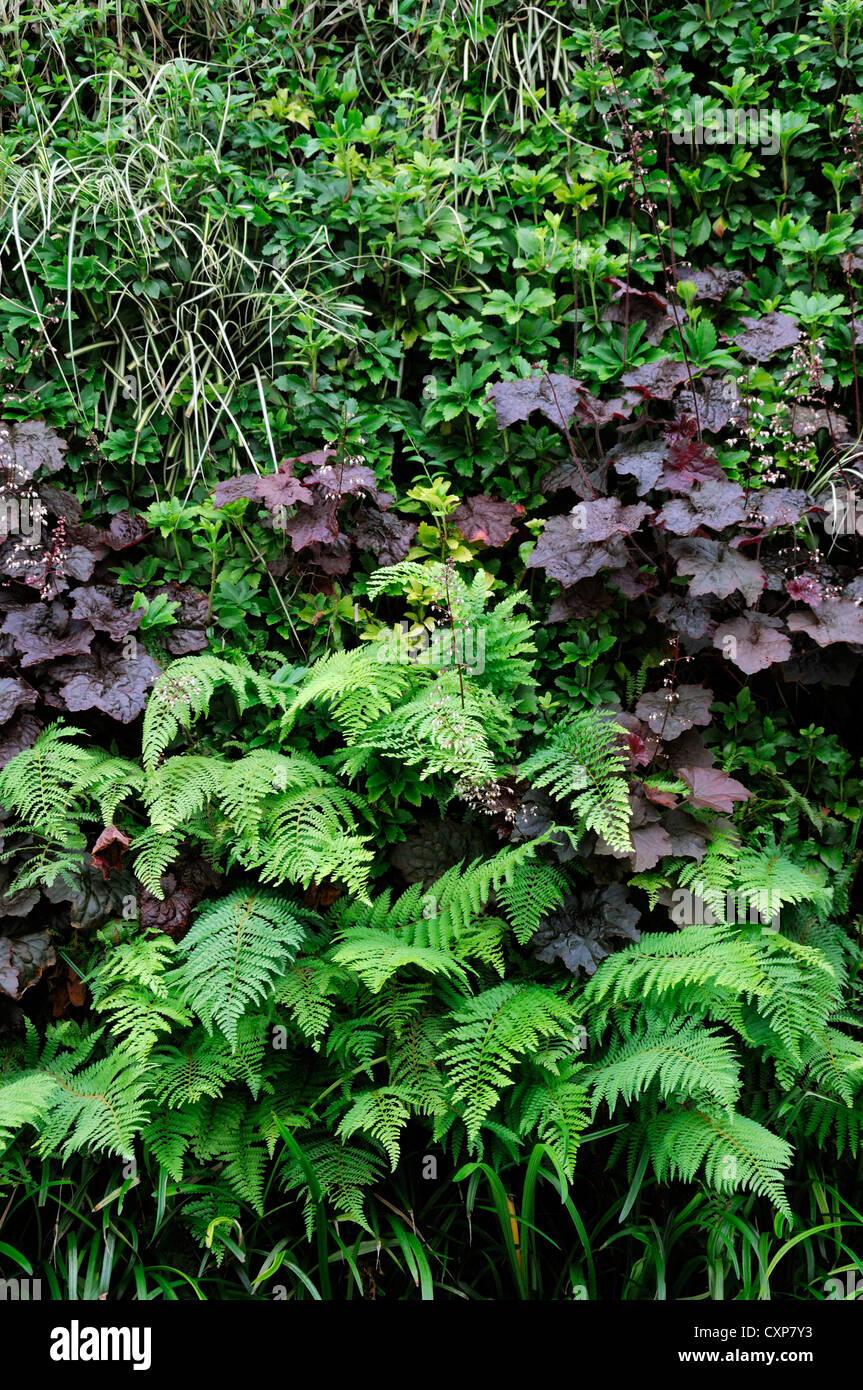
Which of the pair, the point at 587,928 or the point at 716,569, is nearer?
the point at 587,928

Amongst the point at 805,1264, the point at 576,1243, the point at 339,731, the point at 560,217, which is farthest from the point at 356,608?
the point at 805,1264

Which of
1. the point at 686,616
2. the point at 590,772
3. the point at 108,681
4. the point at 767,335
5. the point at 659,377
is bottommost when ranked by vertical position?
the point at 590,772

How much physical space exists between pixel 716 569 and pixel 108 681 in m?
1.52

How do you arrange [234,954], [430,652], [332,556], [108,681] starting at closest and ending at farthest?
[234,954], [430,652], [108,681], [332,556]

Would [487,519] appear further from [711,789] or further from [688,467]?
[711,789]

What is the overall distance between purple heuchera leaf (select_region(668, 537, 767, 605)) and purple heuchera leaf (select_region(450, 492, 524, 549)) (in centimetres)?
45

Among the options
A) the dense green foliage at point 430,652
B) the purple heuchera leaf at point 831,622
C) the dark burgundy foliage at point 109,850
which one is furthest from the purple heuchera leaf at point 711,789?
the dark burgundy foliage at point 109,850

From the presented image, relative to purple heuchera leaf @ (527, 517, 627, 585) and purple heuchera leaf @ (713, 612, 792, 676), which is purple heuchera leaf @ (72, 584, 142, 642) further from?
purple heuchera leaf @ (713, 612, 792, 676)

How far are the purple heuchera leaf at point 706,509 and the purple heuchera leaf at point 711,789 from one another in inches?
22.7

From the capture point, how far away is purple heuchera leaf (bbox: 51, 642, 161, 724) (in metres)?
2.42

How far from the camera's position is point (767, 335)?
2672 millimetres

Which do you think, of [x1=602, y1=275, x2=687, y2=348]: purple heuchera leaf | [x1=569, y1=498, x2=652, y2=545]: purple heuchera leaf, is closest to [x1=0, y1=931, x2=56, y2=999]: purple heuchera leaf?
[x1=569, y1=498, x2=652, y2=545]: purple heuchera leaf

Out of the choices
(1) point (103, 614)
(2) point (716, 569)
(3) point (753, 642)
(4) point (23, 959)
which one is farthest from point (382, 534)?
(4) point (23, 959)

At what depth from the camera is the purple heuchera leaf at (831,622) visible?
243 centimetres
